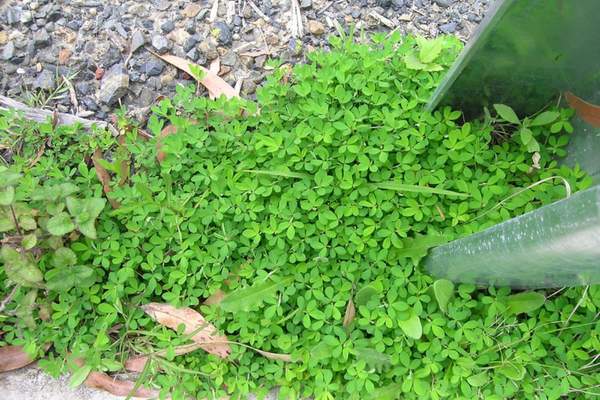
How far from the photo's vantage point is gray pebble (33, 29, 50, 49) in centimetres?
308

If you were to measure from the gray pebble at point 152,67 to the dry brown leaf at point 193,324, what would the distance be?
1.24 meters

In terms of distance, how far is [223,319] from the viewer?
8.24 ft

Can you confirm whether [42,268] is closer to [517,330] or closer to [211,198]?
[211,198]

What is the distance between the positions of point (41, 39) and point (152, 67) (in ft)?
2.01

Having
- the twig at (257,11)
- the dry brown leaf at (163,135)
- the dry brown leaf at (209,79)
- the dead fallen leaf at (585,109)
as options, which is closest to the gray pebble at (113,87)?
the dry brown leaf at (209,79)

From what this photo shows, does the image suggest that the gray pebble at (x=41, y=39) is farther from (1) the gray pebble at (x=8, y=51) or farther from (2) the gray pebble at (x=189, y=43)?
(2) the gray pebble at (x=189, y=43)

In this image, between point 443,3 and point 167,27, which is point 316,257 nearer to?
point 167,27

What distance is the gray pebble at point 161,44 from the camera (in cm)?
310

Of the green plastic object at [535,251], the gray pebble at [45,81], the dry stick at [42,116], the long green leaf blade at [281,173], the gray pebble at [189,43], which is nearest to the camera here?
the green plastic object at [535,251]

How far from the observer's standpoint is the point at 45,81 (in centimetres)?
303

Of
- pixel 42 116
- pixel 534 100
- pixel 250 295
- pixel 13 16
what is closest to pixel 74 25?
pixel 13 16

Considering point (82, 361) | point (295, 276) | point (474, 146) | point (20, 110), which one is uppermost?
point (474, 146)

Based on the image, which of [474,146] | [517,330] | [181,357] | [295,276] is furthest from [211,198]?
[517,330]

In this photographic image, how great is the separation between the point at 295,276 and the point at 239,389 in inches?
21.4
